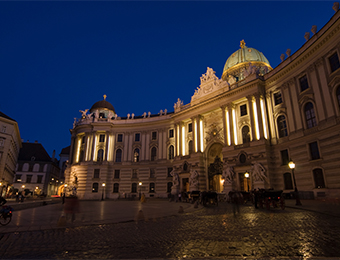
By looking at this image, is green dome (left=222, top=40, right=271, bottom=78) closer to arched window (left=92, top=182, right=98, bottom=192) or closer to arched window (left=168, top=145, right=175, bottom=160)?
arched window (left=168, top=145, right=175, bottom=160)

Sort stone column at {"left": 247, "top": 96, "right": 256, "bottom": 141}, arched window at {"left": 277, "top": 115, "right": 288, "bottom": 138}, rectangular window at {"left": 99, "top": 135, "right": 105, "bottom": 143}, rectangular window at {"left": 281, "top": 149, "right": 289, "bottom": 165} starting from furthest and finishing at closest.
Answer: rectangular window at {"left": 99, "top": 135, "right": 105, "bottom": 143}
stone column at {"left": 247, "top": 96, "right": 256, "bottom": 141}
arched window at {"left": 277, "top": 115, "right": 288, "bottom": 138}
rectangular window at {"left": 281, "top": 149, "right": 289, "bottom": 165}

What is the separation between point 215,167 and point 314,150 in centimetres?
1675

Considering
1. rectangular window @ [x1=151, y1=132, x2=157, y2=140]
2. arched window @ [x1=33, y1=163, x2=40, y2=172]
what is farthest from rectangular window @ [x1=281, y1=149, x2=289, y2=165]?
arched window @ [x1=33, y1=163, x2=40, y2=172]

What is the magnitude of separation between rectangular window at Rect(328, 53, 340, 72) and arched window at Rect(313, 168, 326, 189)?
1118 centimetres

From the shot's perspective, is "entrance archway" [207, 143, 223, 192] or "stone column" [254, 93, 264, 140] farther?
"entrance archway" [207, 143, 223, 192]

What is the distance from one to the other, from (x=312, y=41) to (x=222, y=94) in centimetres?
1510

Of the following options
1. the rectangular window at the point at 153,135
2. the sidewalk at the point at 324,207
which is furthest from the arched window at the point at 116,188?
the sidewalk at the point at 324,207

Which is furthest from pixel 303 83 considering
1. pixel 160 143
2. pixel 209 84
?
pixel 160 143

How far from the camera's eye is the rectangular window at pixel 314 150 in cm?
2515

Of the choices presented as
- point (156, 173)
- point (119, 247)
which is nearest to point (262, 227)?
point (119, 247)

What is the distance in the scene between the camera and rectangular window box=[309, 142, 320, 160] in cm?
2515

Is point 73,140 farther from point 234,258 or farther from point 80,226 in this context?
point 234,258

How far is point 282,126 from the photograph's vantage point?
3131 cm

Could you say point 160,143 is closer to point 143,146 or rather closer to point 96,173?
point 143,146
